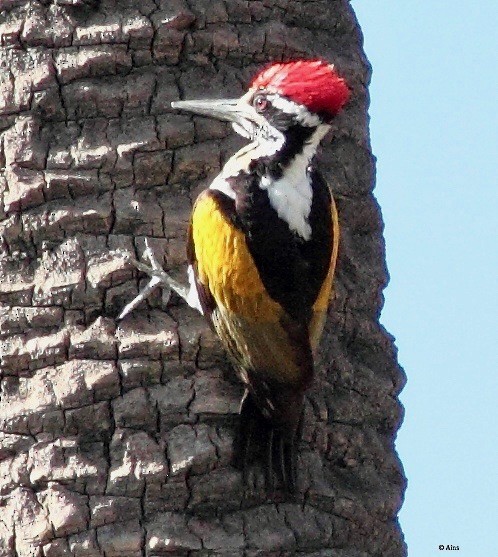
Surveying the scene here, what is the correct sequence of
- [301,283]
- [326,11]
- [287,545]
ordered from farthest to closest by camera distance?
1. [326,11]
2. [301,283]
3. [287,545]

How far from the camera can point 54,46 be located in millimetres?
4922

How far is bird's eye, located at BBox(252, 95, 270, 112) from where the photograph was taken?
16.3 ft

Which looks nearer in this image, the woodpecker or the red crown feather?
the woodpecker

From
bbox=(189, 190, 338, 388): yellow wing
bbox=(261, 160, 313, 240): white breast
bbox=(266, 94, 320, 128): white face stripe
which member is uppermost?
bbox=(266, 94, 320, 128): white face stripe

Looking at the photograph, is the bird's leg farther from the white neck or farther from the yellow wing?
the white neck

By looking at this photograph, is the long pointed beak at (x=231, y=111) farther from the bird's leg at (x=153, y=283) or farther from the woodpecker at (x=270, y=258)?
the bird's leg at (x=153, y=283)

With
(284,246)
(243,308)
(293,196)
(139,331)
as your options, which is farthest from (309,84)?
(139,331)

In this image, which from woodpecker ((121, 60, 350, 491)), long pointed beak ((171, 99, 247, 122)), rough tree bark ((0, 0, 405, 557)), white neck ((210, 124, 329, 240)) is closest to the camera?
rough tree bark ((0, 0, 405, 557))

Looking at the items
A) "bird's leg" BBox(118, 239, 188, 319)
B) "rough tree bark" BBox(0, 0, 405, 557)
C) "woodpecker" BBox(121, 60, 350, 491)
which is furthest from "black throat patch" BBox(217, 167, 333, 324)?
"bird's leg" BBox(118, 239, 188, 319)

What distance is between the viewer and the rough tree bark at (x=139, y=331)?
4516 mm

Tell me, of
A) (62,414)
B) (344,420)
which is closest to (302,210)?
(344,420)

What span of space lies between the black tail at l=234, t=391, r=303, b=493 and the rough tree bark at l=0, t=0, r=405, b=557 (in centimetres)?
5

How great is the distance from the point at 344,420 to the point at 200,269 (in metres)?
0.70

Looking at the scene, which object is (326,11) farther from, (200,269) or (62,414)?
(62,414)
